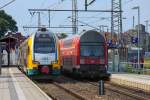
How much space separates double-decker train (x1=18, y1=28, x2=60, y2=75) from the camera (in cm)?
3297

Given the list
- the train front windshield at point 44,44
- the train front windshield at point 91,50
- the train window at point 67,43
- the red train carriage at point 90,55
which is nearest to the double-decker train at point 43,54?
the train front windshield at point 44,44

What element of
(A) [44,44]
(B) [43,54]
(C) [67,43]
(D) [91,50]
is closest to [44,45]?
(A) [44,44]

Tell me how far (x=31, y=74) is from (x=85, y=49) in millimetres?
5085

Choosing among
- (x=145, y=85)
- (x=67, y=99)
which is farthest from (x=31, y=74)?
(x=67, y=99)

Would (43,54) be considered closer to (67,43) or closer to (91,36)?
(91,36)

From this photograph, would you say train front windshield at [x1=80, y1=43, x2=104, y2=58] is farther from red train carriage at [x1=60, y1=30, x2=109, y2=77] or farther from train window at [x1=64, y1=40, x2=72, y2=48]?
train window at [x1=64, y1=40, x2=72, y2=48]

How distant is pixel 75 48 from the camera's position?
36906 millimetres

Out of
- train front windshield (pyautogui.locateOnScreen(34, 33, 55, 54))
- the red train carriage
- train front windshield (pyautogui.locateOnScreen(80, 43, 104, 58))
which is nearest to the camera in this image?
train front windshield (pyautogui.locateOnScreen(34, 33, 55, 54))

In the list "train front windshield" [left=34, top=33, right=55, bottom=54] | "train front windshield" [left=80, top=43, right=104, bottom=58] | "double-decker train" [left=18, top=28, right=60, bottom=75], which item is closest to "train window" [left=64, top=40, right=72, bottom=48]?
"train front windshield" [left=80, top=43, right=104, bottom=58]

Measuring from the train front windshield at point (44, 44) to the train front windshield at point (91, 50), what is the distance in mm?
3427

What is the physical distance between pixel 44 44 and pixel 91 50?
4.31 meters

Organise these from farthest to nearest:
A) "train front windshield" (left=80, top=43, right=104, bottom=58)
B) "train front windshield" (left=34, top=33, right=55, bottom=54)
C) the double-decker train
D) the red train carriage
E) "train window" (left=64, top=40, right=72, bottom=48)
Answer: "train window" (left=64, top=40, right=72, bottom=48) → "train front windshield" (left=80, top=43, right=104, bottom=58) → the red train carriage → "train front windshield" (left=34, top=33, right=55, bottom=54) → the double-decker train

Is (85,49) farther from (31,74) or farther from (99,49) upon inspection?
(31,74)

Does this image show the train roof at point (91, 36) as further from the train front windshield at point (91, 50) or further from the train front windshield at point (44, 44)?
the train front windshield at point (44, 44)
